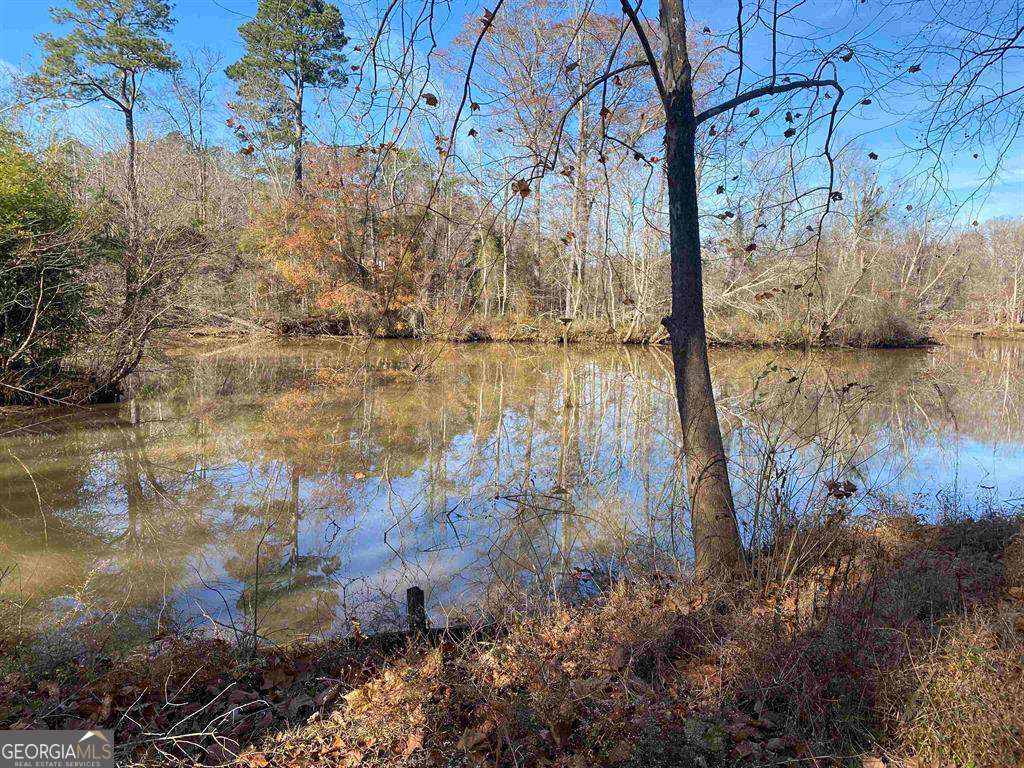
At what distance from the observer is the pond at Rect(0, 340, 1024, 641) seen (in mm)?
4391

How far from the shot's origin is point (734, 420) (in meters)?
10.2

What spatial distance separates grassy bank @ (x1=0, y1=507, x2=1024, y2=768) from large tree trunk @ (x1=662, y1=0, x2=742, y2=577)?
37cm

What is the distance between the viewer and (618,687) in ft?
8.73

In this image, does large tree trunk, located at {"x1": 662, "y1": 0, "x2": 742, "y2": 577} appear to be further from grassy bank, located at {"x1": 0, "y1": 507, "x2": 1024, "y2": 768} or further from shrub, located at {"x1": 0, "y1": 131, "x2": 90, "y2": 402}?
shrub, located at {"x1": 0, "y1": 131, "x2": 90, "y2": 402}

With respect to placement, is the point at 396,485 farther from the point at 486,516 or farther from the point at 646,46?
the point at 646,46

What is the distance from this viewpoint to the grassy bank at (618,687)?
2264mm

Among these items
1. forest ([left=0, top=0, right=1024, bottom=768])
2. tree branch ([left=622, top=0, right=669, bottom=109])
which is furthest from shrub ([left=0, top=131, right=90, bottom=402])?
tree branch ([left=622, top=0, right=669, bottom=109])

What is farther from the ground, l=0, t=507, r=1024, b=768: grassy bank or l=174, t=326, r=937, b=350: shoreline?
l=174, t=326, r=937, b=350: shoreline

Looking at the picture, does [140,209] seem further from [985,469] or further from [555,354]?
[555,354]

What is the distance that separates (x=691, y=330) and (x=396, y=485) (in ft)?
15.3

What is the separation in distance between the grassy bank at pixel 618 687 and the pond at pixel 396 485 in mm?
588

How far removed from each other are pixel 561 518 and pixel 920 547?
294 cm

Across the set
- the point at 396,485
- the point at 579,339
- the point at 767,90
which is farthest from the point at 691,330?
the point at 579,339

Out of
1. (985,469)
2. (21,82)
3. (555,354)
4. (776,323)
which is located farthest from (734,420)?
(21,82)
